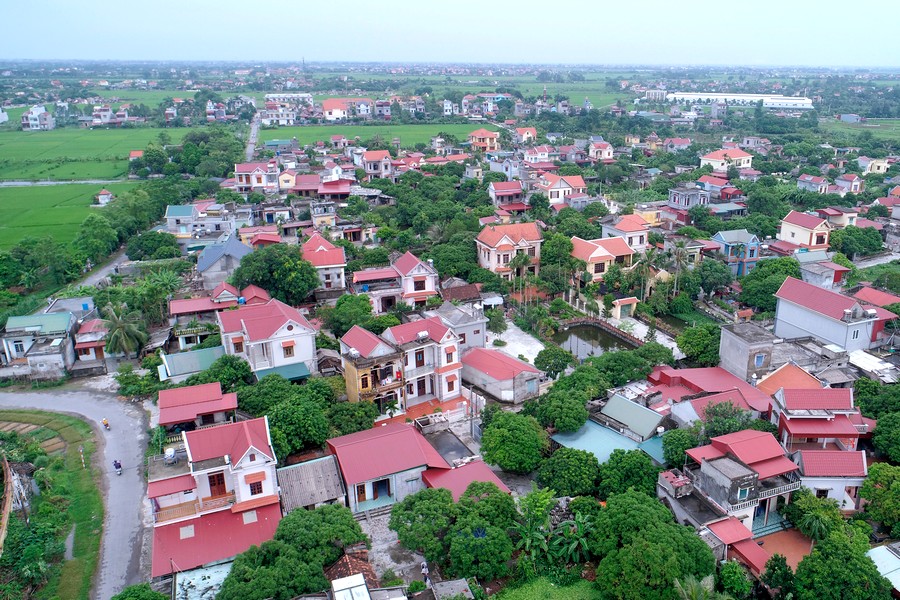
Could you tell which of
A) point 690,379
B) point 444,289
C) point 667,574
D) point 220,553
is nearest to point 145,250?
point 444,289

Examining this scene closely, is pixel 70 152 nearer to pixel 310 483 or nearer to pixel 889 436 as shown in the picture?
pixel 310 483

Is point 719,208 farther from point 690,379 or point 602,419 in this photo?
point 602,419

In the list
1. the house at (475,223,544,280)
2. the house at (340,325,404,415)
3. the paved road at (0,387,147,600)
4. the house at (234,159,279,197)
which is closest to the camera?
the paved road at (0,387,147,600)

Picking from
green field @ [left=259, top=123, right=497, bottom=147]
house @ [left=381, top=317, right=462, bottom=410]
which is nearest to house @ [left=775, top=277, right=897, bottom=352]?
house @ [left=381, top=317, right=462, bottom=410]

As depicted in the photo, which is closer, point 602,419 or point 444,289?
point 602,419

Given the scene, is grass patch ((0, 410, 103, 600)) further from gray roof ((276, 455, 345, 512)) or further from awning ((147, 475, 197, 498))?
gray roof ((276, 455, 345, 512))

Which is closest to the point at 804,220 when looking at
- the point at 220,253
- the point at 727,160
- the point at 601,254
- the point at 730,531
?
the point at 601,254
